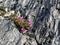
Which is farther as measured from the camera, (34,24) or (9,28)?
(34,24)

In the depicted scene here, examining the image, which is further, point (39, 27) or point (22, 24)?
point (22, 24)

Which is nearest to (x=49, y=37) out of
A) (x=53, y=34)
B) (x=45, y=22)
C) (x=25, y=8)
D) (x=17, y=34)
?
(x=53, y=34)

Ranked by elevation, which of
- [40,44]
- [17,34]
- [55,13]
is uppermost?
[55,13]

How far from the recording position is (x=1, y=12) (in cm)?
1434

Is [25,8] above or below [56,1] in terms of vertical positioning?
below

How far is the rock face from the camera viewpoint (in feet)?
36.2

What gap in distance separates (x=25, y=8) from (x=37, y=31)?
8.71 feet

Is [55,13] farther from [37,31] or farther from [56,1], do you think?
[37,31]

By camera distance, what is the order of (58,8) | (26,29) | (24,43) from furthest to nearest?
(26,29) < (58,8) < (24,43)

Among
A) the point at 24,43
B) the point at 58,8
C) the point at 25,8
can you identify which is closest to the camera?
the point at 24,43

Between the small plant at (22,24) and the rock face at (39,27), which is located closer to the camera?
the rock face at (39,27)

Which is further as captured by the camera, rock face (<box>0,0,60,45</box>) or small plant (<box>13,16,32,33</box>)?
small plant (<box>13,16,32,33</box>)

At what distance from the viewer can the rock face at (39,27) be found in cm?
1104

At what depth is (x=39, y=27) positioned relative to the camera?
12219 millimetres
